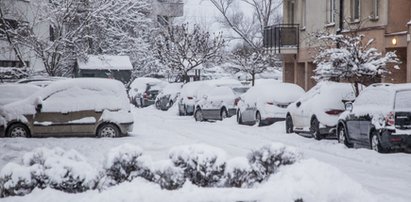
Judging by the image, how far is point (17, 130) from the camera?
Result: 1745cm

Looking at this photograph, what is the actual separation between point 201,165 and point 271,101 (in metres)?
14.2

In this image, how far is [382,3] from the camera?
892 inches

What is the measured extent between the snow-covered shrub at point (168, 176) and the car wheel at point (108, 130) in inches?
393

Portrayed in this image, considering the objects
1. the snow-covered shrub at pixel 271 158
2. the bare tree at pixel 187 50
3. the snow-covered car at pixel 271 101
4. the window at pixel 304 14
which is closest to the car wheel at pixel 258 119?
the snow-covered car at pixel 271 101

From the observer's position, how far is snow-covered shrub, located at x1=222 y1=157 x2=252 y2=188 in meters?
8.02

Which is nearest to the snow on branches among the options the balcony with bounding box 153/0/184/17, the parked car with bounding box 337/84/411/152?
the parked car with bounding box 337/84/411/152

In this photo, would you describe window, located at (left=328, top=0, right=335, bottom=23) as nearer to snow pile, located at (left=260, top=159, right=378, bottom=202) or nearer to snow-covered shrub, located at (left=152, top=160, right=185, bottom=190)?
snow pile, located at (left=260, top=159, right=378, bottom=202)

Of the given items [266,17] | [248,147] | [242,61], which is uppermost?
[266,17]

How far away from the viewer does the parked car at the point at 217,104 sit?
26.6 meters

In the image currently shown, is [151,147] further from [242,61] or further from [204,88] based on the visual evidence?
[242,61]

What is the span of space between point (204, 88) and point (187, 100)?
2.36m

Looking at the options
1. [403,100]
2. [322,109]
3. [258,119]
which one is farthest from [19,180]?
[258,119]

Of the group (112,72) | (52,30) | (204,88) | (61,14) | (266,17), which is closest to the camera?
(204,88)

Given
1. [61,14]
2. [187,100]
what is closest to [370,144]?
[187,100]
